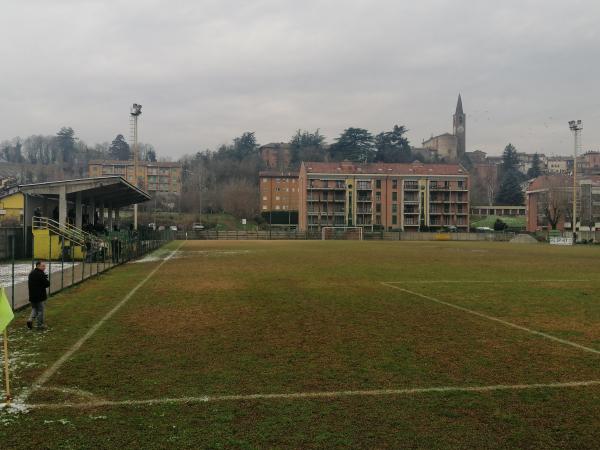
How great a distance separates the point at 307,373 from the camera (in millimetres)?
8281

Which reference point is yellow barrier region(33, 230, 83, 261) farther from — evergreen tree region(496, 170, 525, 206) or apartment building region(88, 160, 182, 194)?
evergreen tree region(496, 170, 525, 206)

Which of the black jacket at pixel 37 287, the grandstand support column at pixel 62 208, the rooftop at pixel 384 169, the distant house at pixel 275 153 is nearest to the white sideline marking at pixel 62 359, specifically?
the black jacket at pixel 37 287

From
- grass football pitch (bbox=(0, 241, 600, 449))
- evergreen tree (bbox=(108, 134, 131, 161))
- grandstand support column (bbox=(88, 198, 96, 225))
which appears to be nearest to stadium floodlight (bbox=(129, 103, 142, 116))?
grandstand support column (bbox=(88, 198, 96, 225))

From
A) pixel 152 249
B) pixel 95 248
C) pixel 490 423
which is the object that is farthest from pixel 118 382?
pixel 152 249

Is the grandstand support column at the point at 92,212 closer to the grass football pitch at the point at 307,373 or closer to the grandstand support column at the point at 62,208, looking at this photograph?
the grandstand support column at the point at 62,208

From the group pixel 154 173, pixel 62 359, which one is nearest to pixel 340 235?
pixel 154 173

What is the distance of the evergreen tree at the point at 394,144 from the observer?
14375 cm

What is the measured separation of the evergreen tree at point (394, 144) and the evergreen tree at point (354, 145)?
5.85 meters

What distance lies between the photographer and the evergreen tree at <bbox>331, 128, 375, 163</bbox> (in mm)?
138125

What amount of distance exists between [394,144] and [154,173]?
215 ft

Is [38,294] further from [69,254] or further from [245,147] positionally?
[245,147]

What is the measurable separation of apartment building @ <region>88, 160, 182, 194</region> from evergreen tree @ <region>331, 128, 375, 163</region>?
1766 inches

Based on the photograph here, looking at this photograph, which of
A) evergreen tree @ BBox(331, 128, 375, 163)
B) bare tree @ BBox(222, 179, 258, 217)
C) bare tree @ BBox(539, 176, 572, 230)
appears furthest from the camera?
evergreen tree @ BBox(331, 128, 375, 163)

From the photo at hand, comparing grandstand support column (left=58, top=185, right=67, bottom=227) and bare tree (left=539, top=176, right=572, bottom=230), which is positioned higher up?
bare tree (left=539, top=176, right=572, bottom=230)
